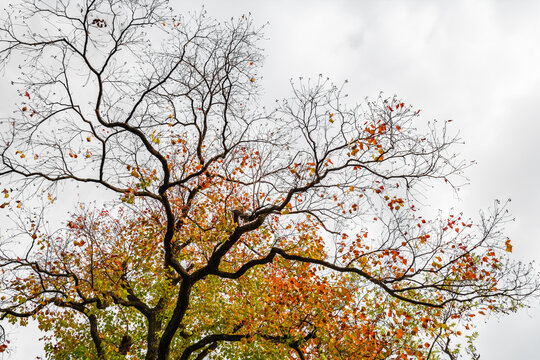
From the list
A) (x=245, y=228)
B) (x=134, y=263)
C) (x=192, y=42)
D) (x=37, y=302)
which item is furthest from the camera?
(x=134, y=263)

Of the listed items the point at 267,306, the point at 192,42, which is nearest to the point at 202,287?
the point at 267,306

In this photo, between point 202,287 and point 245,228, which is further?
point 202,287

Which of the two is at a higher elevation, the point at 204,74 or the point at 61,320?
the point at 204,74

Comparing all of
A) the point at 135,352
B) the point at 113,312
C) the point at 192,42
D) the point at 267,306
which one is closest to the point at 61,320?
the point at 113,312

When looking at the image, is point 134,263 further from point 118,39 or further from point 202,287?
point 118,39

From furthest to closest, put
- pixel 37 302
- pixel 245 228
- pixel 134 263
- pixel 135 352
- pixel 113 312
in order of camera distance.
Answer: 1. pixel 113 312
2. pixel 135 352
3. pixel 134 263
4. pixel 37 302
5. pixel 245 228

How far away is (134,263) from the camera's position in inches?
631

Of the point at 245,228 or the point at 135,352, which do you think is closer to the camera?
the point at 245,228

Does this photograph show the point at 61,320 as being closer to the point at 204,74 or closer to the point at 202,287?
the point at 202,287

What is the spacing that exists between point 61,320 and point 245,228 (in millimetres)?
14494

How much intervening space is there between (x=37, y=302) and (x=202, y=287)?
6.45 meters

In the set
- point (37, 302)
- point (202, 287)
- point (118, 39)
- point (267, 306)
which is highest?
point (118, 39)

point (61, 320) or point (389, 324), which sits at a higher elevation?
point (61, 320)

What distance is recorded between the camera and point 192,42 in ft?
38.6
